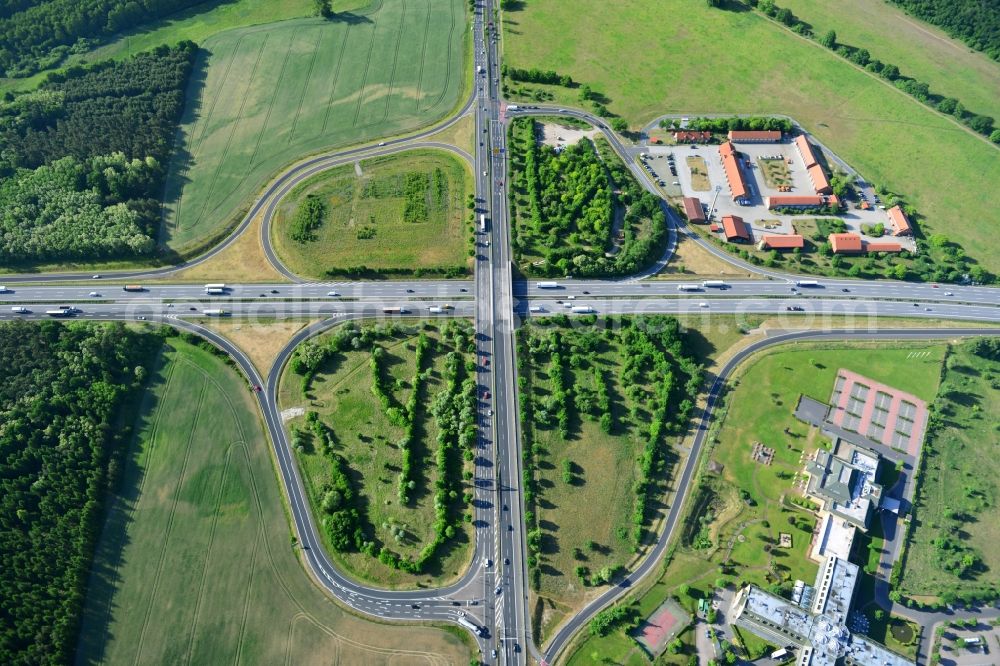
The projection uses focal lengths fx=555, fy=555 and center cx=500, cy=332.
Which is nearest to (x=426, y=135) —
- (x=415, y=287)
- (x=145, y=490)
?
(x=415, y=287)

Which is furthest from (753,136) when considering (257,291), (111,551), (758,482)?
(111,551)

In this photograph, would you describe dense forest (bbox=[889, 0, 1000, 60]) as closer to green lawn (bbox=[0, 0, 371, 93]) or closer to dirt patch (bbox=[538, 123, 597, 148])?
dirt patch (bbox=[538, 123, 597, 148])

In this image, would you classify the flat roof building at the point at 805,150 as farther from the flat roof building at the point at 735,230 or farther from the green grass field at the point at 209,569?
the green grass field at the point at 209,569

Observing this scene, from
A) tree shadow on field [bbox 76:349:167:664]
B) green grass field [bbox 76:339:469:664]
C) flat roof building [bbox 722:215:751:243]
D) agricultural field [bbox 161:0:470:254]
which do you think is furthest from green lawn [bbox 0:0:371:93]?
flat roof building [bbox 722:215:751:243]

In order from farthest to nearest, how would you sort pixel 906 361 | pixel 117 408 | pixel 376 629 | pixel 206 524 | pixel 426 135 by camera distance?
pixel 426 135, pixel 906 361, pixel 117 408, pixel 206 524, pixel 376 629

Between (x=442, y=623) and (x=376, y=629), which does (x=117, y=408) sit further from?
(x=442, y=623)
